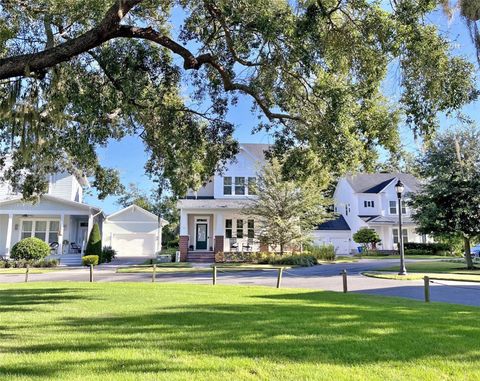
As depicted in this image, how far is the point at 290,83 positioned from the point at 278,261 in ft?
59.4

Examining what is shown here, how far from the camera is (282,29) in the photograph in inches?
361

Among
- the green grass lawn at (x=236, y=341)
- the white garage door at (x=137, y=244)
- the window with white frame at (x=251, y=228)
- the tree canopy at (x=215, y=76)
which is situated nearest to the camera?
Result: the green grass lawn at (x=236, y=341)

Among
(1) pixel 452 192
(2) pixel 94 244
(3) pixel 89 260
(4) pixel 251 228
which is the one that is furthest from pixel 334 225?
(3) pixel 89 260

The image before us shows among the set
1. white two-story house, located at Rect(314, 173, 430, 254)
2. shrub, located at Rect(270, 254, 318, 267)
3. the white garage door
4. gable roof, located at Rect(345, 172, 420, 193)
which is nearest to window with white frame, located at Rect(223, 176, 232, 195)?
shrub, located at Rect(270, 254, 318, 267)

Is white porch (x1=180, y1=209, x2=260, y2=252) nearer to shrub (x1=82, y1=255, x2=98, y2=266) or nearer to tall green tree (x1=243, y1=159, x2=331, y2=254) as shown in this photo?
tall green tree (x1=243, y1=159, x2=331, y2=254)

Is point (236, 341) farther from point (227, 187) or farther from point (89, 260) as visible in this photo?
point (227, 187)

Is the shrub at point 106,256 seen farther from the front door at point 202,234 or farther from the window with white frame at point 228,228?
the window with white frame at point 228,228

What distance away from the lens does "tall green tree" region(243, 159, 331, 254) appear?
96.7ft

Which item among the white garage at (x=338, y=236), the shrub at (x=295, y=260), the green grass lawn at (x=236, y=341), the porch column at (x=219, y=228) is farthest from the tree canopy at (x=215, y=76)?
the white garage at (x=338, y=236)

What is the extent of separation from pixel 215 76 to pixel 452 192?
17.4 m

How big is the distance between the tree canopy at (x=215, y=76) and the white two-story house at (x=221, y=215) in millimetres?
17286

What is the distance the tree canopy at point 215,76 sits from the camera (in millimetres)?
8312

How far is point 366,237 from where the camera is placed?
40469 mm

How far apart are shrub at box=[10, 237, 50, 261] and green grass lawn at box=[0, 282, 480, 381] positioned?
65.6 ft
